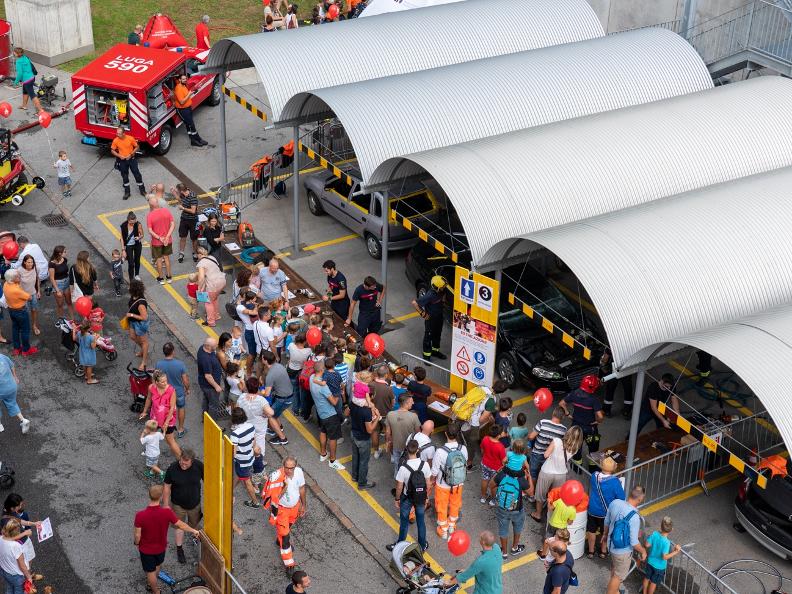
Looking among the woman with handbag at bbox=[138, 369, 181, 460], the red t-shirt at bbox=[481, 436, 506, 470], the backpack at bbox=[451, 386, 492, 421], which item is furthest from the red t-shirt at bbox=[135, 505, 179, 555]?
the backpack at bbox=[451, 386, 492, 421]

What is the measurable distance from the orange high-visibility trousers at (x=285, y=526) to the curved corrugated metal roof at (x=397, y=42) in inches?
370

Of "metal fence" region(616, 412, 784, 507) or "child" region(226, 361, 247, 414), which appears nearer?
"metal fence" region(616, 412, 784, 507)

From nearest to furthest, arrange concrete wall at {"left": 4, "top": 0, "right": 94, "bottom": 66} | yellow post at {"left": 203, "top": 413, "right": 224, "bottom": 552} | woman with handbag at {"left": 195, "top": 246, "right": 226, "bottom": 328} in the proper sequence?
yellow post at {"left": 203, "top": 413, "right": 224, "bottom": 552} → woman with handbag at {"left": 195, "top": 246, "right": 226, "bottom": 328} → concrete wall at {"left": 4, "top": 0, "right": 94, "bottom": 66}

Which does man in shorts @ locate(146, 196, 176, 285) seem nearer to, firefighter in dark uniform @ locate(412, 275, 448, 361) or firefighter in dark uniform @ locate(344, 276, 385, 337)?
firefighter in dark uniform @ locate(344, 276, 385, 337)

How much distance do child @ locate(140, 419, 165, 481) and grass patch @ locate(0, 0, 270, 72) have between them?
2240 centimetres

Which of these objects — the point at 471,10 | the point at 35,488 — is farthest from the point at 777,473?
the point at 471,10

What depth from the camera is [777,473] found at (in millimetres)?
15023

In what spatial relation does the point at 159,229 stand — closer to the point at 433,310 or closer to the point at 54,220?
the point at 54,220

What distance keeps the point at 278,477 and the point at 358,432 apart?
2022 mm

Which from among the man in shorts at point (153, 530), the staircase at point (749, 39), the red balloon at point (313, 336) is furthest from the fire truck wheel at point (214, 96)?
the man in shorts at point (153, 530)

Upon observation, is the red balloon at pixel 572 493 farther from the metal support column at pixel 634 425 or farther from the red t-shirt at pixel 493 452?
the metal support column at pixel 634 425

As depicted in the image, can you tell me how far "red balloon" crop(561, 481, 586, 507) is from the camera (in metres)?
14.3

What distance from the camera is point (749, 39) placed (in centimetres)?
2489

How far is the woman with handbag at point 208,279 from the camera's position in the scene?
65.1 ft
